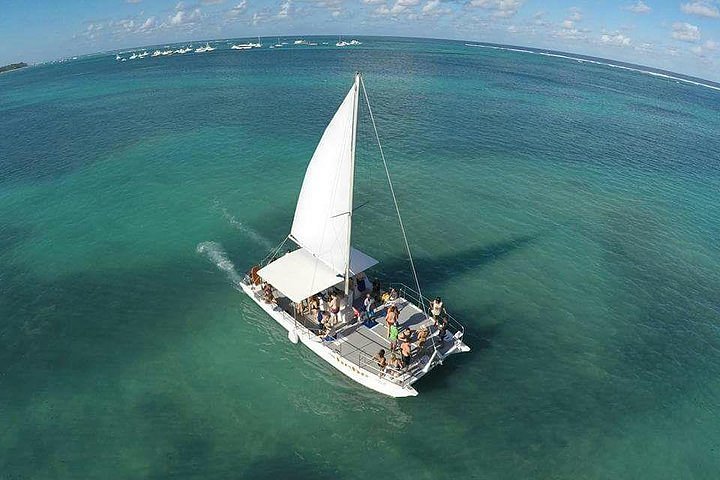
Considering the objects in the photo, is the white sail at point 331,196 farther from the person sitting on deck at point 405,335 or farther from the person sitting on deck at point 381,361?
the person sitting on deck at point 381,361

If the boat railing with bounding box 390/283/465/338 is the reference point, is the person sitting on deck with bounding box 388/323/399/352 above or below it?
above

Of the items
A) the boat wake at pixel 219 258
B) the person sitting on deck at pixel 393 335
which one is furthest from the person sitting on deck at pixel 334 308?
the boat wake at pixel 219 258

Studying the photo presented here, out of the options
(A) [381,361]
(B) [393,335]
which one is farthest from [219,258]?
(A) [381,361]

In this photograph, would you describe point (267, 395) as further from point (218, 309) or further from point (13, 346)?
point (13, 346)

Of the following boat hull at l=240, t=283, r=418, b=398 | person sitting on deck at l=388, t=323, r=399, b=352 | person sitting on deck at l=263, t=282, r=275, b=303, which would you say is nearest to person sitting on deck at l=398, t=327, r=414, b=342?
person sitting on deck at l=388, t=323, r=399, b=352

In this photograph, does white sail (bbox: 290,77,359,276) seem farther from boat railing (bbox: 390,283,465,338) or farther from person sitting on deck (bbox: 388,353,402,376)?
boat railing (bbox: 390,283,465,338)

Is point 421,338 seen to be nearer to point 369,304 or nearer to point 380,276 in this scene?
point 369,304
